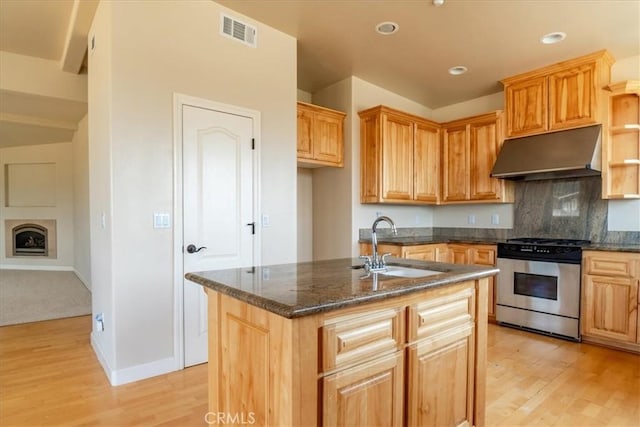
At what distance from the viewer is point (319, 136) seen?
13.7ft

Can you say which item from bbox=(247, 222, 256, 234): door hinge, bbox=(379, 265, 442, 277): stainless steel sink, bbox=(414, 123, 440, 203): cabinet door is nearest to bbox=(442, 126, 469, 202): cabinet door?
bbox=(414, 123, 440, 203): cabinet door

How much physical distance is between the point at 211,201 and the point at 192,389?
1388 mm

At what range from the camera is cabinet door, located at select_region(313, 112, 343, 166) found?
4.16m

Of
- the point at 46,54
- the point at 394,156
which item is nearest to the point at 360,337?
the point at 394,156

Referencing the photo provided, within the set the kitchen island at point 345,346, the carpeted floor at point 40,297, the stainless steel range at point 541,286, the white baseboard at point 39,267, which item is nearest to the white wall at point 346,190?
the stainless steel range at point 541,286

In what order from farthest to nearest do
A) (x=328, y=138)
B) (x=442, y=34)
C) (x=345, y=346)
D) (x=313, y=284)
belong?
(x=328, y=138)
(x=442, y=34)
(x=313, y=284)
(x=345, y=346)

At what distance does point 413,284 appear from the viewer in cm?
150

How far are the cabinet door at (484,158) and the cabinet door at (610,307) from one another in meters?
1.45

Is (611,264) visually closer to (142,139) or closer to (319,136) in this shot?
(319,136)

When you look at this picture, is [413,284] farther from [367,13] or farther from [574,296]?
[574,296]

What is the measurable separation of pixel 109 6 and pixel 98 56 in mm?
506

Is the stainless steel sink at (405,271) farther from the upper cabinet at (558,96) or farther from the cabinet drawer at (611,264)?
the upper cabinet at (558,96)

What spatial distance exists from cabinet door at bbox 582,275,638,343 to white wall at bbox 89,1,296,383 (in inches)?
143

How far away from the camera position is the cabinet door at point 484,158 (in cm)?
438
